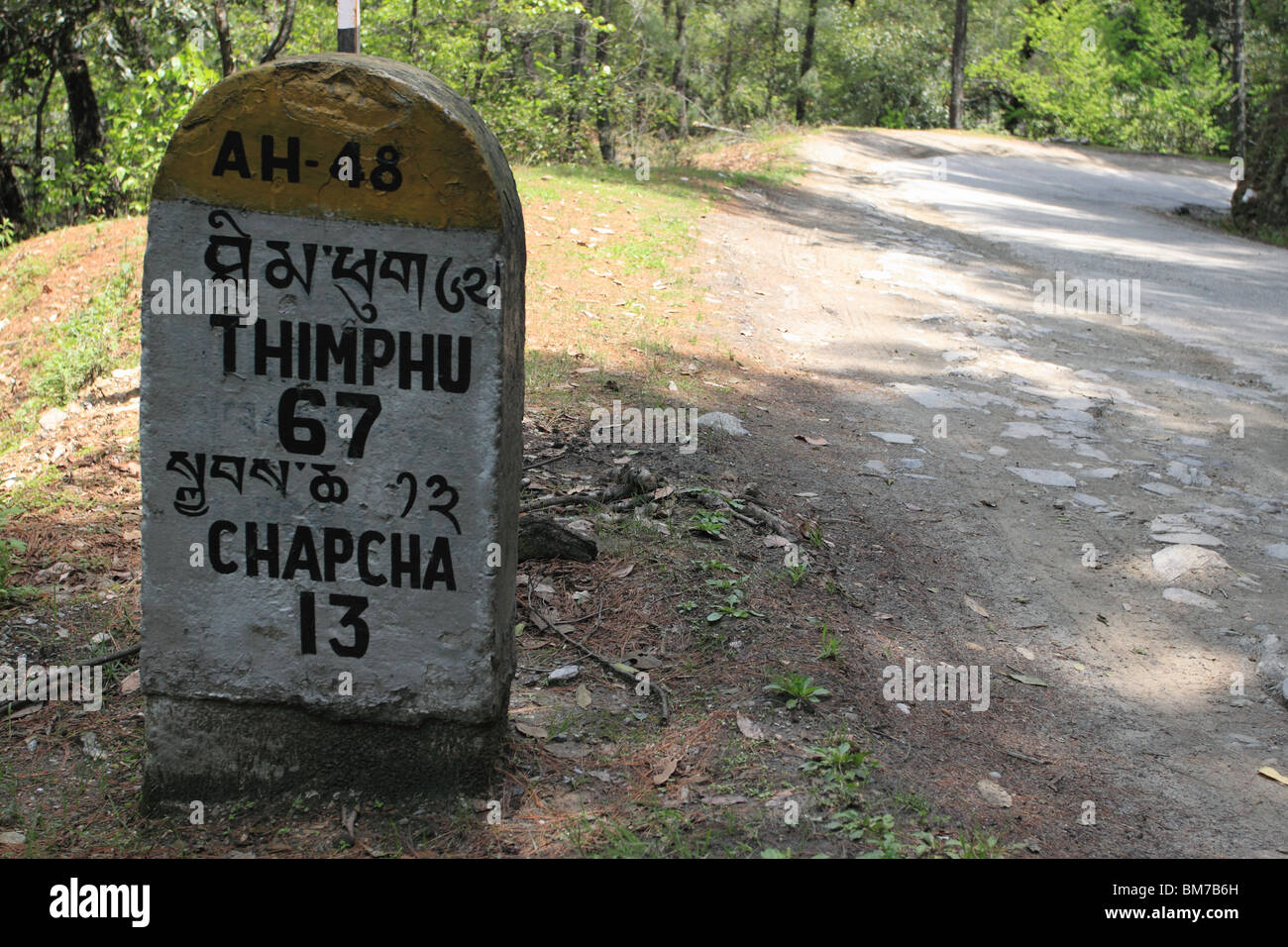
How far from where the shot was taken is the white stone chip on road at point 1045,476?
6.02 metres

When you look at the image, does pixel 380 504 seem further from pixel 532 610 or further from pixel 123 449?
pixel 123 449

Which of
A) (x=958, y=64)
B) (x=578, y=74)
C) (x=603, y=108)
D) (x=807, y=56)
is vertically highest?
(x=807, y=56)

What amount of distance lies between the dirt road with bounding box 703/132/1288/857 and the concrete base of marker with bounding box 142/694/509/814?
1.47 metres

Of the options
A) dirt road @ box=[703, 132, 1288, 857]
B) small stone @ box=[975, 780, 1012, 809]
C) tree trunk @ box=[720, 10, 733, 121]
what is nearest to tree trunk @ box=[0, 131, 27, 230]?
dirt road @ box=[703, 132, 1288, 857]

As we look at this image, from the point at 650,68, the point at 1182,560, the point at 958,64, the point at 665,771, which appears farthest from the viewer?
the point at 958,64

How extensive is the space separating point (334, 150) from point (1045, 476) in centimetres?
460

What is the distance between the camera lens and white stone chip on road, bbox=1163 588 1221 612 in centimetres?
475

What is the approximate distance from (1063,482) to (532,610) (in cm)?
338

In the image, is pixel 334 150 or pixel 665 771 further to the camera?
pixel 665 771

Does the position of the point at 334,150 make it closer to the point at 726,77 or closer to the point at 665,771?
the point at 665,771

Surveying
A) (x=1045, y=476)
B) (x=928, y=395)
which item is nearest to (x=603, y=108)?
(x=928, y=395)

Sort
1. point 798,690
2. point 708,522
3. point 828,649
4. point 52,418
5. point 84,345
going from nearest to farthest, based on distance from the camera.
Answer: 1. point 798,690
2. point 828,649
3. point 708,522
4. point 52,418
5. point 84,345

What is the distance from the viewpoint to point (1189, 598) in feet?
15.8

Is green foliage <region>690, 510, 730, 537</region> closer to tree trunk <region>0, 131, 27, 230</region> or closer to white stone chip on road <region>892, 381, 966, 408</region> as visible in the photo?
white stone chip on road <region>892, 381, 966, 408</region>
